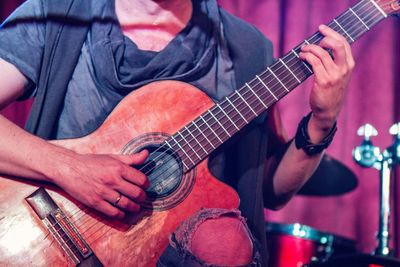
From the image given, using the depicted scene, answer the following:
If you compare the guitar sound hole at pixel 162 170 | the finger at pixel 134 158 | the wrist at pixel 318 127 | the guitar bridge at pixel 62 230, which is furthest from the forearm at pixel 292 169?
the guitar bridge at pixel 62 230

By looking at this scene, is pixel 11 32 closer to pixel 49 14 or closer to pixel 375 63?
pixel 49 14

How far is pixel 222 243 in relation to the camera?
4.79ft

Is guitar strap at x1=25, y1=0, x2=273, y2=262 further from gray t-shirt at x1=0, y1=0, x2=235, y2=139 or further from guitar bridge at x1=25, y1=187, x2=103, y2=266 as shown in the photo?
guitar bridge at x1=25, y1=187, x2=103, y2=266

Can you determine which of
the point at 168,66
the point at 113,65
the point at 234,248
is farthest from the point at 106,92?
the point at 234,248

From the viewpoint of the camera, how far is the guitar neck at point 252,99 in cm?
184

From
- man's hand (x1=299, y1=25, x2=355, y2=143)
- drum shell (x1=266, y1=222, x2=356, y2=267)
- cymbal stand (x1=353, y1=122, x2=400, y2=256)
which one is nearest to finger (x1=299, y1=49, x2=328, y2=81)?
man's hand (x1=299, y1=25, x2=355, y2=143)

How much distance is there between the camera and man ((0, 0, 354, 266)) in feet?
5.66

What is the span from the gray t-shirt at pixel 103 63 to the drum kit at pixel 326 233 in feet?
3.32

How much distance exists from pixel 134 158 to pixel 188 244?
0.35m

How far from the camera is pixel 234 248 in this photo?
146 centimetres

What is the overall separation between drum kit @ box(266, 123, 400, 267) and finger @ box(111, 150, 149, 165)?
1.35m

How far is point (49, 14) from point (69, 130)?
401mm

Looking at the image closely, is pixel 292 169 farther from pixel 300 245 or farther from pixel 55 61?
pixel 300 245

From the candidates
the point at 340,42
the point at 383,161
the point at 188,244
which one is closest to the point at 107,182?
the point at 188,244
